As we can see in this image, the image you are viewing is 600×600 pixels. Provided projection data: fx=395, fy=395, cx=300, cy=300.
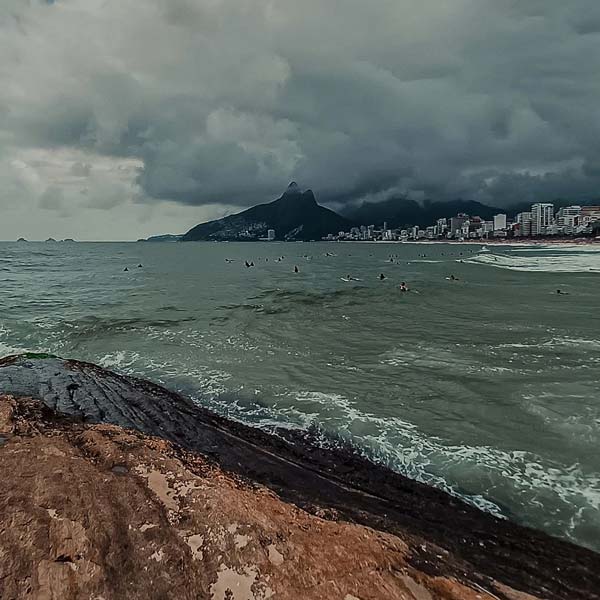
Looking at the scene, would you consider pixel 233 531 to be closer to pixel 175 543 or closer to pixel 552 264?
pixel 175 543

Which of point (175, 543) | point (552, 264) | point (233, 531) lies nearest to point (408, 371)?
point (233, 531)

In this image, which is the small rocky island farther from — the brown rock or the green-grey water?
the green-grey water

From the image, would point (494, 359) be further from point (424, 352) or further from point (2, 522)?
point (2, 522)

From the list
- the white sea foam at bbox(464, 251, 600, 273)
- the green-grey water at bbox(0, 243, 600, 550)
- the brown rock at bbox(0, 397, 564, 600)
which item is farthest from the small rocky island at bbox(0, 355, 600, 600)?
the white sea foam at bbox(464, 251, 600, 273)

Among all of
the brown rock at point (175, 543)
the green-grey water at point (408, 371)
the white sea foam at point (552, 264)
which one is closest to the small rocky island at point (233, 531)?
the brown rock at point (175, 543)

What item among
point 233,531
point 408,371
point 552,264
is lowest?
point 552,264

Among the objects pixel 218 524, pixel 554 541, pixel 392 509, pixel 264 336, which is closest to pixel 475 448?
pixel 554 541

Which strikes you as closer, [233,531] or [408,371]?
[233,531]

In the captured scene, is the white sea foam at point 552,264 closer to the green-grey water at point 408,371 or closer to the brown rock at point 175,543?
the green-grey water at point 408,371
